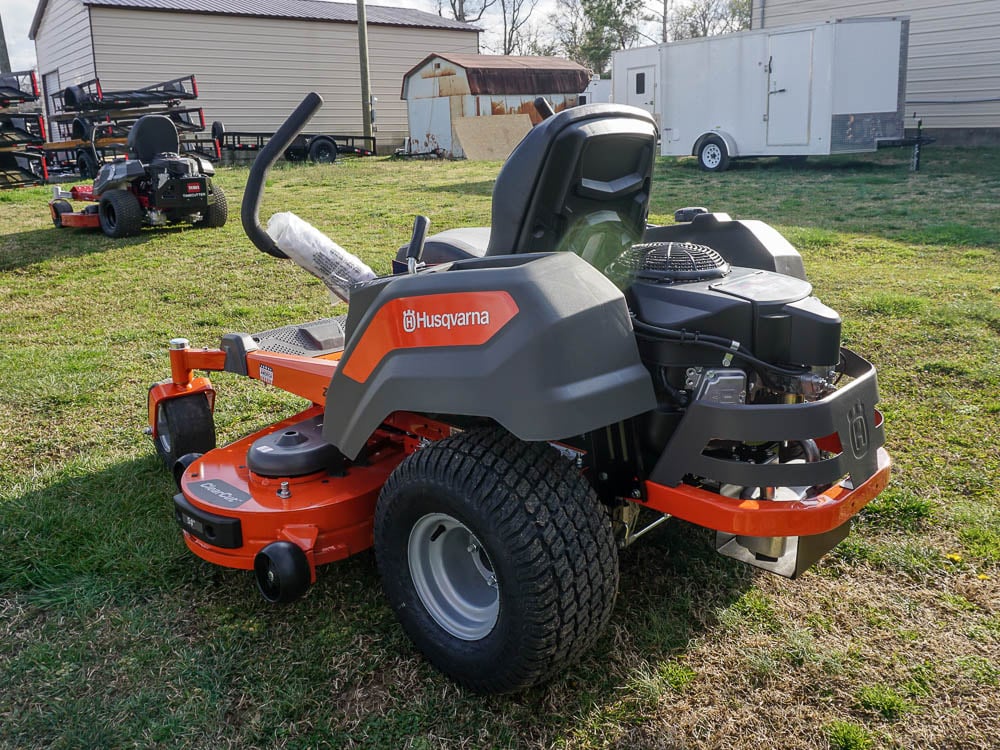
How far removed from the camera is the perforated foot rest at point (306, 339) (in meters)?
3.46

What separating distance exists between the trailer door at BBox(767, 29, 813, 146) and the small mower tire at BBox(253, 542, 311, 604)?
43.9ft

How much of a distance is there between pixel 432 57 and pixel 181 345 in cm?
2072

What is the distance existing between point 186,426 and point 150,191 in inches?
290

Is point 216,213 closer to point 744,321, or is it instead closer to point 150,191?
point 150,191

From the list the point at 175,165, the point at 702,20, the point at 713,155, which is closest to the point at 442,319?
the point at 175,165

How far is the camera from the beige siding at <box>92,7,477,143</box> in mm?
22250

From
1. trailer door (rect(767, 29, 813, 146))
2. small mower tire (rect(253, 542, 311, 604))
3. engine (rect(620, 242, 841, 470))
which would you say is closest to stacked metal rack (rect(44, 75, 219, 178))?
trailer door (rect(767, 29, 813, 146))

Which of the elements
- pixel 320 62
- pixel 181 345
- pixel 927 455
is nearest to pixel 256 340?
pixel 181 345

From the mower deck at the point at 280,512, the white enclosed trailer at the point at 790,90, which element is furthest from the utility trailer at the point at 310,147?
the mower deck at the point at 280,512

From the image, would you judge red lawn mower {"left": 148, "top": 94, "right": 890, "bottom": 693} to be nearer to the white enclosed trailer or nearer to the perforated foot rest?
the perforated foot rest

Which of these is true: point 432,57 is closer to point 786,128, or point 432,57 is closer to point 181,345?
point 786,128

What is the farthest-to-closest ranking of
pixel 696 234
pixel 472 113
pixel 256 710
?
pixel 472 113 < pixel 696 234 < pixel 256 710

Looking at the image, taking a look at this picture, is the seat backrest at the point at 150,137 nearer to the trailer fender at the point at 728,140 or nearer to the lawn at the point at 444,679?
the lawn at the point at 444,679

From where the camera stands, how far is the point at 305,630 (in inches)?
104
